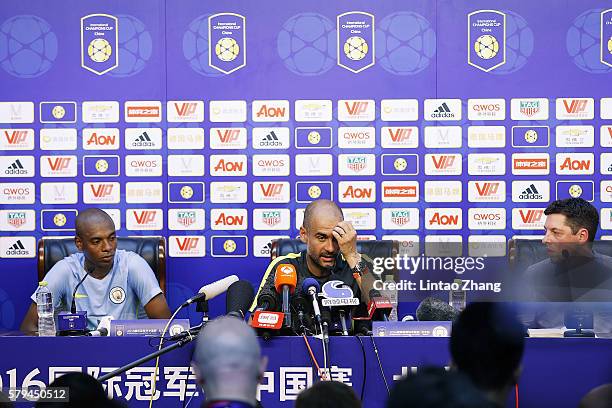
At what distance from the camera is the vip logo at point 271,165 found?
5.38 m

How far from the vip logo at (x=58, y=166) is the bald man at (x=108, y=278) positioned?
0.93m

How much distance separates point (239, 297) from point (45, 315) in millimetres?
1042

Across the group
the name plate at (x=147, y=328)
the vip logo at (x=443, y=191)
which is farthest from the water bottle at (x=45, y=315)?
the vip logo at (x=443, y=191)

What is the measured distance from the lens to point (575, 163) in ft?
17.4

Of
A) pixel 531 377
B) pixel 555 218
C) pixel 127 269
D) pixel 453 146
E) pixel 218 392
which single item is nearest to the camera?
pixel 218 392

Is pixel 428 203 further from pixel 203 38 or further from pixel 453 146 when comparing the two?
pixel 203 38

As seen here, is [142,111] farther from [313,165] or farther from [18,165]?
[313,165]

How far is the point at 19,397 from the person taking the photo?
299cm

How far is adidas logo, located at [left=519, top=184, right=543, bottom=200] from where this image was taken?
5.31 m

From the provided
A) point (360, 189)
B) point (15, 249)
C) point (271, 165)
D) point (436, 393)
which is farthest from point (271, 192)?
point (436, 393)

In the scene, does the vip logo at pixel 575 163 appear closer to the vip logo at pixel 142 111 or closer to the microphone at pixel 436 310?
the microphone at pixel 436 310

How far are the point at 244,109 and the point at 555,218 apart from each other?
224 cm

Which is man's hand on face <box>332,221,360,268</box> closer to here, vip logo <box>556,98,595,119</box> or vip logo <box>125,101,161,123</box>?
vip logo <box>125,101,161,123</box>

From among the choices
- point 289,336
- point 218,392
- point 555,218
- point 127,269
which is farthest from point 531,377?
point 127,269
